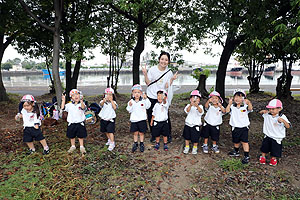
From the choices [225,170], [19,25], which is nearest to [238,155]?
[225,170]

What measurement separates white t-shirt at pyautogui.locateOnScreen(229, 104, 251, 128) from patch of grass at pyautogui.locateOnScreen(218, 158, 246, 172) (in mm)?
764

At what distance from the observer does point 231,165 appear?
14.1ft

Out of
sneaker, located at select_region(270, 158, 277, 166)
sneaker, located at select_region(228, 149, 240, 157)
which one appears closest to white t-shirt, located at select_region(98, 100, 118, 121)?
sneaker, located at select_region(228, 149, 240, 157)

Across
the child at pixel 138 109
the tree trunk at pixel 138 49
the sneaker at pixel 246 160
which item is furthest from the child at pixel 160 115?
the tree trunk at pixel 138 49

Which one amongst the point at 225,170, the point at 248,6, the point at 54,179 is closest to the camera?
the point at 54,179

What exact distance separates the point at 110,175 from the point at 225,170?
2364mm

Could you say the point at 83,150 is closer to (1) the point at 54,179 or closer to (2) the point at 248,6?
(1) the point at 54,179

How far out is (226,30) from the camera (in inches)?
252

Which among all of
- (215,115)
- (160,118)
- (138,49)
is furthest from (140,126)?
(138,49)

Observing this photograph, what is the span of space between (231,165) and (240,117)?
3.43 ft

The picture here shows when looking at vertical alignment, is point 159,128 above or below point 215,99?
below

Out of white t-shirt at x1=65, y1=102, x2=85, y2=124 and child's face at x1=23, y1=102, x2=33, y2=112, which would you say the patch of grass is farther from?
child's face at x1=23, y1=102, x2=33, y2=112

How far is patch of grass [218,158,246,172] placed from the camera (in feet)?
13.9

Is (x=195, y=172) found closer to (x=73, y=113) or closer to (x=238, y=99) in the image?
(x=238, y=99)
